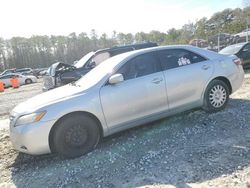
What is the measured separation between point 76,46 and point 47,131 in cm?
8822

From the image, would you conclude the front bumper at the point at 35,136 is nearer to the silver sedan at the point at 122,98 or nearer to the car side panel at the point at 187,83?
the silver sedan at the point at 122,98

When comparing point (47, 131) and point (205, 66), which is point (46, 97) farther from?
point (205, 66)

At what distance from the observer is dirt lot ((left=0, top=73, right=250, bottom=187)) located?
11.8 ft

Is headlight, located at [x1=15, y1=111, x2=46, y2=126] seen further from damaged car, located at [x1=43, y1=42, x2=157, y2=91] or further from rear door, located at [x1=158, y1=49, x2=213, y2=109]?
damaged car, located at [x1=43, y1=42, x2=157, y2=91]

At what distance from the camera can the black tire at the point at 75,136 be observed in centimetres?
446

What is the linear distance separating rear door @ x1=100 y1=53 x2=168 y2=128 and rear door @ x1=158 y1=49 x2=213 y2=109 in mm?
170

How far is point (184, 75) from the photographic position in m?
5.45

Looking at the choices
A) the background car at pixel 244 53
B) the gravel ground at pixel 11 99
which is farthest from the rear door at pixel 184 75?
the background car at pixel 244 53

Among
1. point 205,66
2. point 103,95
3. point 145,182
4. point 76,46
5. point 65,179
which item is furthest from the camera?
point 76,46

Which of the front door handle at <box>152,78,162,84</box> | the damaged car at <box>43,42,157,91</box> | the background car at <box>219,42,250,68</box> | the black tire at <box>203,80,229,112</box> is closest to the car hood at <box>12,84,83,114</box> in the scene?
the front door handle at <box>152,78,162,84</box>

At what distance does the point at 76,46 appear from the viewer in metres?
90.1

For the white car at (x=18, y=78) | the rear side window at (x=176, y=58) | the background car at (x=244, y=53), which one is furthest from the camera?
the white car at (x=18, y=78)

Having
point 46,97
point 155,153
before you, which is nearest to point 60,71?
point 46,97

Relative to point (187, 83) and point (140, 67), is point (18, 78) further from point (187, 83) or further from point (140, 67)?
point (187, 83)
